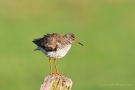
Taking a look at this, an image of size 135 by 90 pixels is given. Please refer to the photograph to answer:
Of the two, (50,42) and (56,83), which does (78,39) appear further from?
(56,83)

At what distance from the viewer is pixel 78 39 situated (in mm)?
20141

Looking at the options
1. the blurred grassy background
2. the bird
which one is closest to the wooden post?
the bird

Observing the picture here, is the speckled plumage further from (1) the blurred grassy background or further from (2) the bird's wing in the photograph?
(1) the blurred grassy background

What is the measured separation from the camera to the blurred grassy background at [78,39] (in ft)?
52.2

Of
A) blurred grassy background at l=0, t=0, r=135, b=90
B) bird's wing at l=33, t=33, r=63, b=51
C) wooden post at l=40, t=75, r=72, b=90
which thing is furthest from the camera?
blurred grassy background at l=0, t=0, r=135, b=90

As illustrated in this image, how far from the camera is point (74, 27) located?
23.6 metres

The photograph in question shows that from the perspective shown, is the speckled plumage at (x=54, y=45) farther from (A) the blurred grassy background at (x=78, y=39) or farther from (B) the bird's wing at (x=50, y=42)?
(A) the blurred grassy background at (x=78, y=39)

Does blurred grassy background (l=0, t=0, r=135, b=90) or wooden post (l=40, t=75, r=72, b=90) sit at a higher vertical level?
blurred grassy background (l=0, t=0, r=135, b=90)

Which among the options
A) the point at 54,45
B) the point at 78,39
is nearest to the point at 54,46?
the point at 54,45

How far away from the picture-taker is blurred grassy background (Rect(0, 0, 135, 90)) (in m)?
15.9

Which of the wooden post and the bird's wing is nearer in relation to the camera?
→ the wooden post

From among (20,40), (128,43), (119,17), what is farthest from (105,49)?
(119,17)

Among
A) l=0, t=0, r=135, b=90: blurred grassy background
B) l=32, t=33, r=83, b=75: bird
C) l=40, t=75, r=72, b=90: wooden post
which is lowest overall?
l=40, t=75, r=72, b=90: wooden post

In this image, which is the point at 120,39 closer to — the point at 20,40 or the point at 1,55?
the point at 20,40
